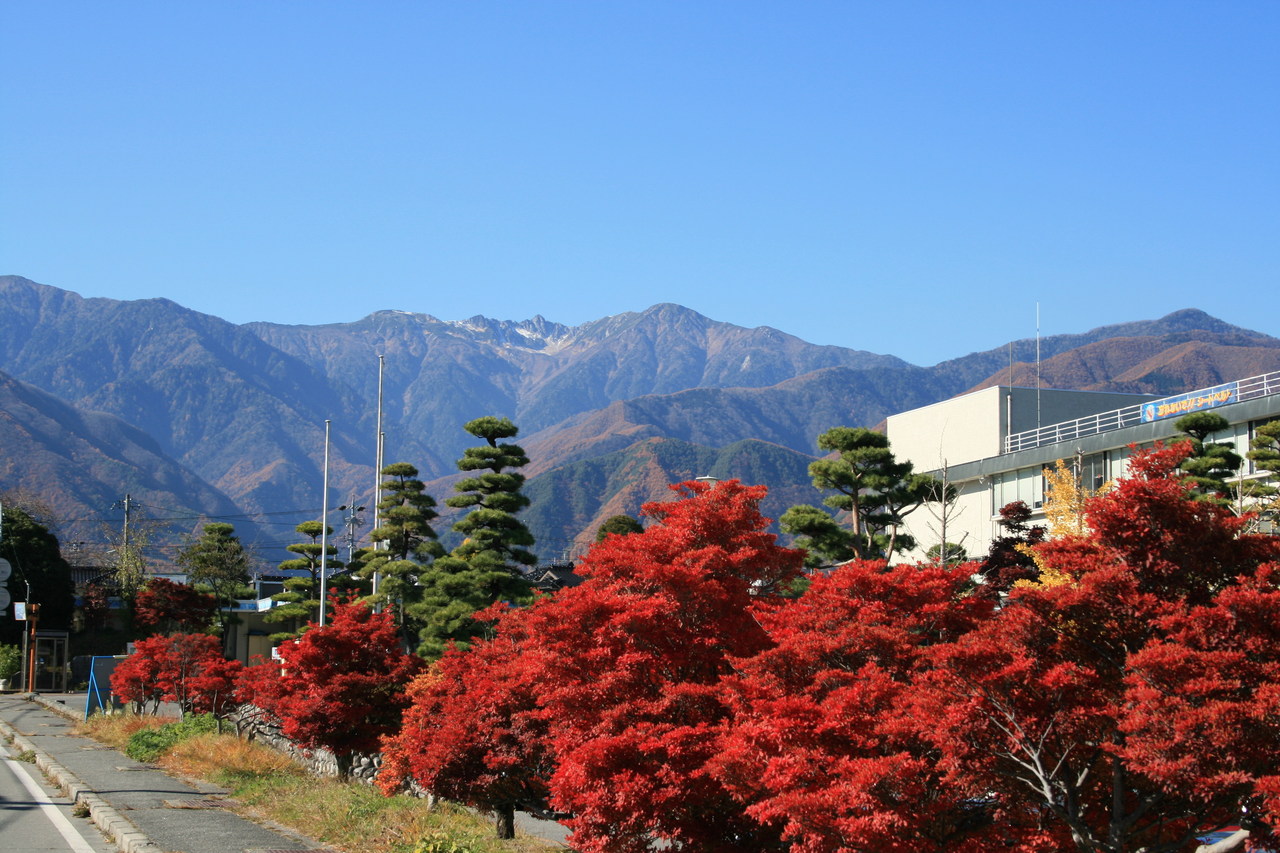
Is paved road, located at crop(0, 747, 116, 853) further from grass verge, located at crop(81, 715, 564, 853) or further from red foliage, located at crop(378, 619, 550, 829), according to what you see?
red foliage, located at crop(378, 619, 550, 829)

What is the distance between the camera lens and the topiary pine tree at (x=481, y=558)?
3172 cm

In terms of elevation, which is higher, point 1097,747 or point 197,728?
point 1097,747

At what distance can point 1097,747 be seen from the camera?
30.2ft

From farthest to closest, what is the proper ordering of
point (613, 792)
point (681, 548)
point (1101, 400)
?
point (1101, 400) < point (681, 548) < point (613, 792)

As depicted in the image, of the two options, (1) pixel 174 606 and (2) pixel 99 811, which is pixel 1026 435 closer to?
(2) pixel 99 811

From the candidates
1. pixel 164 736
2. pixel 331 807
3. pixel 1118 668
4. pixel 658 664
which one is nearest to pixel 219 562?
pixel 164 736

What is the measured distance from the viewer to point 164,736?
1086 inches

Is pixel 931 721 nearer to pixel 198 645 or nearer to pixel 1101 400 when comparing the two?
pixel 198 645

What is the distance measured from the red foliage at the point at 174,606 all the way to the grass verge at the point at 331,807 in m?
33.0

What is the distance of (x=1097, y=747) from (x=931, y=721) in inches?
52.5

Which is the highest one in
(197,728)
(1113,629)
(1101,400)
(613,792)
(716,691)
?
(1101,400)

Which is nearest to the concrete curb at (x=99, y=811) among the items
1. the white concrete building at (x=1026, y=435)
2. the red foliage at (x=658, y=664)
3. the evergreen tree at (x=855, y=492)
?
the red foliage at (x=658, y=664)

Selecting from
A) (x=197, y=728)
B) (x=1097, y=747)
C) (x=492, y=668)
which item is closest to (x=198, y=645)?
(x=197, y=728)

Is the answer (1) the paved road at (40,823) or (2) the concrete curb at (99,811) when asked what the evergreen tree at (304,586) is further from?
(1) the paved road at (40,823)
